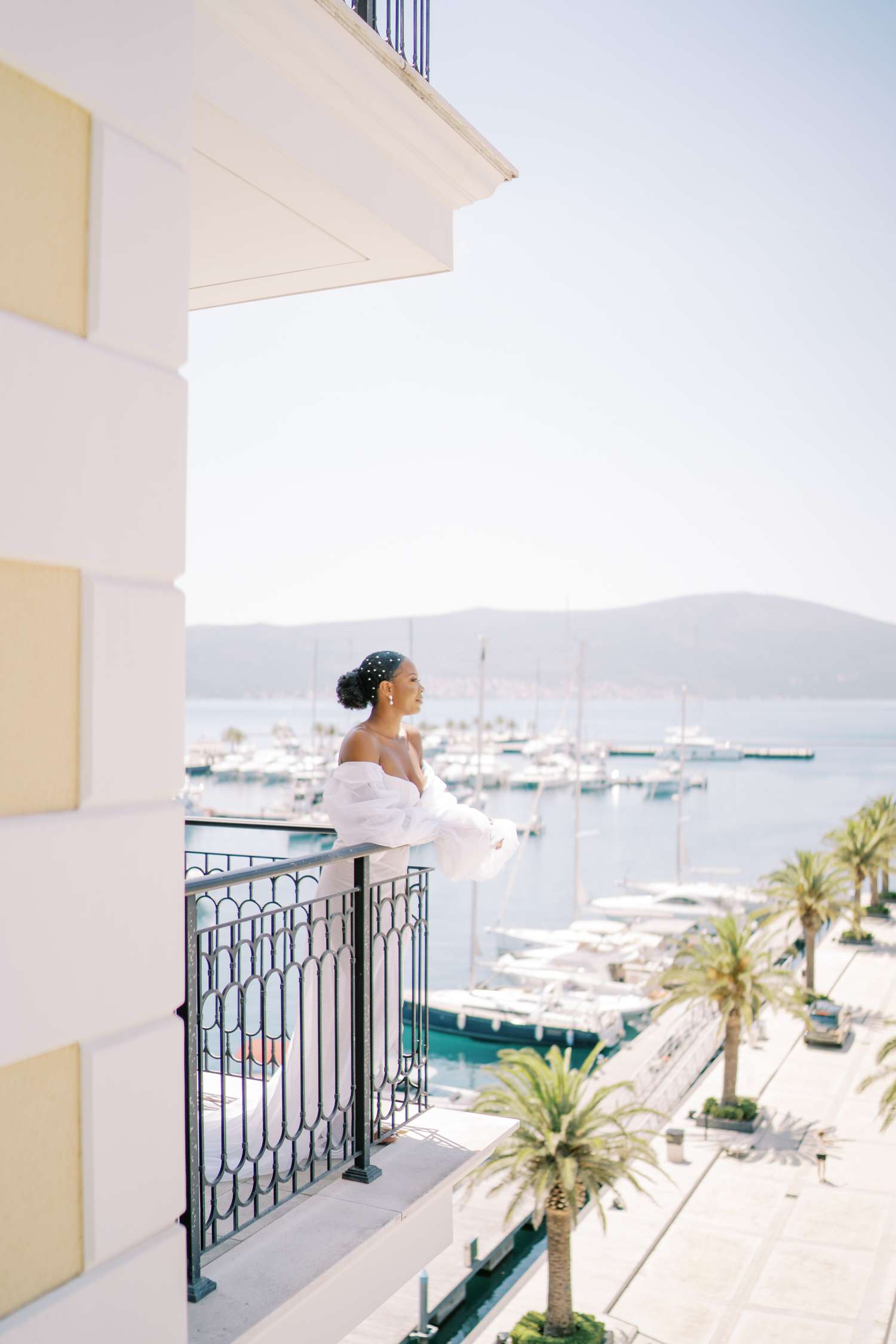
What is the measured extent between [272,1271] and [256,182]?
3.90 meters

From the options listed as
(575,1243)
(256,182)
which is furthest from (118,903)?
(575,1243)

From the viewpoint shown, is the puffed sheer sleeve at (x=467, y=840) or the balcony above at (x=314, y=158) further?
the puffed sheer sleeve at (x=467, y=840)

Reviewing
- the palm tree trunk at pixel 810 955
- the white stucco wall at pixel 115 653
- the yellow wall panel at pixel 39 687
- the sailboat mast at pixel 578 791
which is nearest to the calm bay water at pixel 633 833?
the sailboat mast at pixel 578 791

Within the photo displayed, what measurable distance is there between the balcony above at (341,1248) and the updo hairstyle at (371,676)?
1.92m

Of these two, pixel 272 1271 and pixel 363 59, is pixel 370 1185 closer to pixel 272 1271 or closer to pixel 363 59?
pixel 272 1271

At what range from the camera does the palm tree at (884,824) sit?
40.8 m

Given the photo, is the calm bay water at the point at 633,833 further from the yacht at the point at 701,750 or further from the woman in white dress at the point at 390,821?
the woman in white dress at the point at 390,821

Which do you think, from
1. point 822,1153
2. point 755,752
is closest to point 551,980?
point 822,1153

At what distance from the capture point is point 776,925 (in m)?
43.6

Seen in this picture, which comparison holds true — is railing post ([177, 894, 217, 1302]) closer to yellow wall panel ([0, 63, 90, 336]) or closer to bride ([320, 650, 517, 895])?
bride ([320, 650, 517, 895])

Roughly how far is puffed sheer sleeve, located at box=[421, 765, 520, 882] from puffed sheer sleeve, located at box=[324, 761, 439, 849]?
0.06 m

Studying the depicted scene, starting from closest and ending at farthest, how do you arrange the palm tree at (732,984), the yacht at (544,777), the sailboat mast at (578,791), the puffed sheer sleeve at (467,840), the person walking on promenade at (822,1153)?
1. the puffed sheer sleeve at (467,840)
2. the person walking on promenade at (822,1153)
3. the palm tree at (732,984)
4. the sailboat mast at (578,791)
5. the yacht at (544,777)

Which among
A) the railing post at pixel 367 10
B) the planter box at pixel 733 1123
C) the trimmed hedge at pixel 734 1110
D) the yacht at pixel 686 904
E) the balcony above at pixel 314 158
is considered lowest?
the planter box at pixel 733 1123

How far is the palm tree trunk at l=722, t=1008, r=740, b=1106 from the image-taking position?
2414 cm
